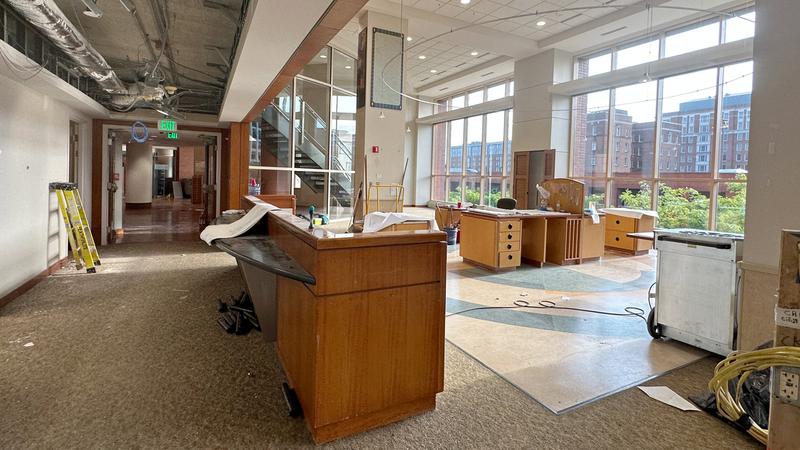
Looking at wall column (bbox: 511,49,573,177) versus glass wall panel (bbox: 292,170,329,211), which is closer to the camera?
glass wall panel (bbox: 292,170,329,211)

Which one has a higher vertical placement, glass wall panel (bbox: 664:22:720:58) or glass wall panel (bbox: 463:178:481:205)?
glass wall panel (bbox: 664:22:720:58)

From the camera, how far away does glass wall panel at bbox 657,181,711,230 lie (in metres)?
8.26

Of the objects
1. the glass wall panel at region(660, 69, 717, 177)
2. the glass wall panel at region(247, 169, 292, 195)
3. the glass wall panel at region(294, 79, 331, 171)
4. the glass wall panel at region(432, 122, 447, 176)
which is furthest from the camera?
the glass wall panel at region(432, 122, 447, 176)

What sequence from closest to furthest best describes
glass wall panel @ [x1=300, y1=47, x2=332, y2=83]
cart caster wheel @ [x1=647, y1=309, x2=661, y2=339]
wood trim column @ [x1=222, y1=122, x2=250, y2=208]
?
cart caster wheel @ [x1=647, y1=309, x2=661, y2=339] < wood trim column @ [x1=222, y1=122, x2=250, y2=208] < glass wall panel @ [x1=300, y1=47, x2=332, y2=83]

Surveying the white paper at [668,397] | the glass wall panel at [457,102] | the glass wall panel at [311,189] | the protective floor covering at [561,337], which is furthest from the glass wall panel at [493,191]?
the white paper at [668,397]

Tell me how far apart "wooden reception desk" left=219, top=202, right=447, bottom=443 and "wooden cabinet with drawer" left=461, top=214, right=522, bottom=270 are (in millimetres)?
3923

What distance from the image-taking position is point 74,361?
9.59 ft

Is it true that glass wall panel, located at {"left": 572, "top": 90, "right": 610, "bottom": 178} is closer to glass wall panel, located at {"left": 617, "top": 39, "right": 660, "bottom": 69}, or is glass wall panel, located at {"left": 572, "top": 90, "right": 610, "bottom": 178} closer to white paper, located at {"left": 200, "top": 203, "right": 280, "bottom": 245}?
glass wall panel, located at {"left": 617, "top": 39, "right": 660, "bottom": 69}

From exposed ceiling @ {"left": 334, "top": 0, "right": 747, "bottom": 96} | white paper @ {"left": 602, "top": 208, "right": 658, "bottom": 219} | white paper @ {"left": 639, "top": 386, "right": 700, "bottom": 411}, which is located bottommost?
white paper @ {"left": 639, "top": 386, "right": 700, "bottom": 411}

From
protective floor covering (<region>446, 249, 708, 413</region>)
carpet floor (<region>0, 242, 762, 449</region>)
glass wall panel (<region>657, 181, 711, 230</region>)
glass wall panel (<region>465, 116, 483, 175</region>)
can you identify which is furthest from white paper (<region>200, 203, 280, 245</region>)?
glass wall panel (<region>465, 116, 483, 175</region>)

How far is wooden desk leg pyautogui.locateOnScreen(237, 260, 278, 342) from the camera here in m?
3.25

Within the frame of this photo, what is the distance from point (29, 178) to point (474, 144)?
12.7 meters

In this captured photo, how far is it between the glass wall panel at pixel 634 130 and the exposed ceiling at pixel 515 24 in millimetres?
1315

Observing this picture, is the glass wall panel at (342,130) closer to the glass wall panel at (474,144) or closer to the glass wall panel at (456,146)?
the glass wall panel at (474,144)
